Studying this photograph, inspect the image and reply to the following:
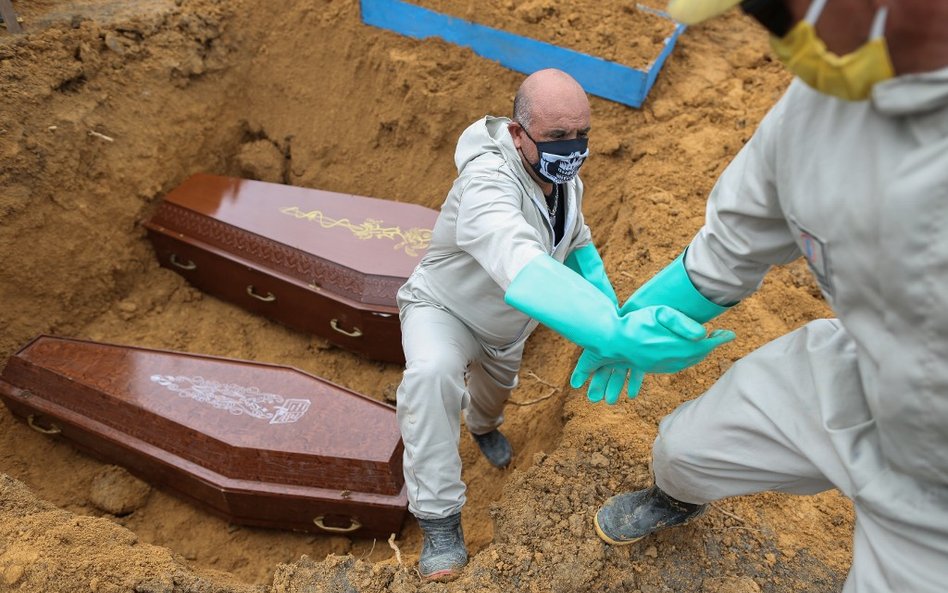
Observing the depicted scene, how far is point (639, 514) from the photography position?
2201mm

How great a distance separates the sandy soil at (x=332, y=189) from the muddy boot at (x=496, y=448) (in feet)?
0.22

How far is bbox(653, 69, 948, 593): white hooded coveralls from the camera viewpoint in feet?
3.93

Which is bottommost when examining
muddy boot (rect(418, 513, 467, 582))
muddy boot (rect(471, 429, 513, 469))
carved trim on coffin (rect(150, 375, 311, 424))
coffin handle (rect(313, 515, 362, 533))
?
coffin handle (rect(313, 515, 362, 533))

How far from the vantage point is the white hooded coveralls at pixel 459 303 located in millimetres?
2175

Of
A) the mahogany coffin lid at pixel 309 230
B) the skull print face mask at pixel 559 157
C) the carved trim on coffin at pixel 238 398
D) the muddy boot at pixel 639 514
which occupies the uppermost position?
the skull print face mask at pixel 559 157

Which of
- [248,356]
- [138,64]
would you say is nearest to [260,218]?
[248,356]

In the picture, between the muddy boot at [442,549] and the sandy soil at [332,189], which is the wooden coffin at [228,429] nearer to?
the sandy soil at [332,189]

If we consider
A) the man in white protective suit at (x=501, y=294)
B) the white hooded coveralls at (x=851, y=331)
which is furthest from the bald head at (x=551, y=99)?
the white hooded coveralls at (x=851, y=331)

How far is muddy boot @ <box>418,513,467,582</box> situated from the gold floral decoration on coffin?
160 cm

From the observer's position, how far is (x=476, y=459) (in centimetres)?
347

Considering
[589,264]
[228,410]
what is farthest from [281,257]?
[589,264]

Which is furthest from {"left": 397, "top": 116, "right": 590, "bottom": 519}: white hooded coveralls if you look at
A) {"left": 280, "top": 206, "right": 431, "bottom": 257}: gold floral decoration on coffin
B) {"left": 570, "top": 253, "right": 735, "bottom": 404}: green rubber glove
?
{"left": 280, "top": 206, "right": 431, "bottom": 257}: gold floral decoration on coffin

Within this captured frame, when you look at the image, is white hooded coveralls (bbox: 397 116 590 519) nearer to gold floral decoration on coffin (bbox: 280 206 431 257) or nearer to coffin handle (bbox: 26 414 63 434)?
gold floral decoration on coffin (bbox: 280 206 431 257)

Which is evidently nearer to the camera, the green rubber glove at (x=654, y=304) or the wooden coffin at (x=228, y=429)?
the green rubber glove at (x=654, y=304)
